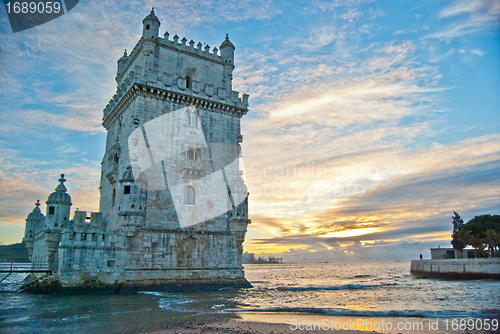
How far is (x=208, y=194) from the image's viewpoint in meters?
31.5

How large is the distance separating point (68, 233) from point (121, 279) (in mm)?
5236

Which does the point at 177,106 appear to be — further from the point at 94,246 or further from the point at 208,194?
the point at 94,246

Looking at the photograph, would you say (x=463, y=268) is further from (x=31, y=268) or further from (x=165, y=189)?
(x=31, y=268)

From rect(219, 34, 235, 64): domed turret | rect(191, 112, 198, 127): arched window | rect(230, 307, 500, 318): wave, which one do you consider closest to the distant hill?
rect(191, 112, 198, 127): arched window

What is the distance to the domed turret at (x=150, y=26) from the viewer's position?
3130 cm

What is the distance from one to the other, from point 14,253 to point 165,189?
4156 inches

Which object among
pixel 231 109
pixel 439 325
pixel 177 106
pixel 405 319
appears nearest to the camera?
pixel 439 325

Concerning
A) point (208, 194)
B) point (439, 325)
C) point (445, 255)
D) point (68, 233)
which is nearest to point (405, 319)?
point (439, 325)

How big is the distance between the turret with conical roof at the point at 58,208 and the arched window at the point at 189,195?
1264 cm

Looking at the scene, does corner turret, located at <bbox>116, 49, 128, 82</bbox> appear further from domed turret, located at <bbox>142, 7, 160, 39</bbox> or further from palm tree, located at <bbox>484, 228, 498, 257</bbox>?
palm tree, located at <bbox>484, 228, 498, 257</bbox>

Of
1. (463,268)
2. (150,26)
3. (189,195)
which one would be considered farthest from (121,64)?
(463,268)

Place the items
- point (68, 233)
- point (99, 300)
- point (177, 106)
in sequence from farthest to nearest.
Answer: point (177, 106) → point (68, 233) → point (99, 300)

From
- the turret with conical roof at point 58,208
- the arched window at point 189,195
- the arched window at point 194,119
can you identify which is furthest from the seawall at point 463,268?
the turret with conical roof at point 58,208

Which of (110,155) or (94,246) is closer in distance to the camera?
(94,246)
